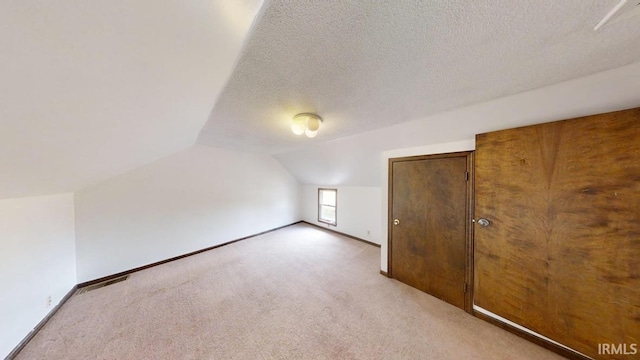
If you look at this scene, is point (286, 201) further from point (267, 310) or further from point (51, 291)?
point (51, 291)

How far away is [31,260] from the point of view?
1.64 metres

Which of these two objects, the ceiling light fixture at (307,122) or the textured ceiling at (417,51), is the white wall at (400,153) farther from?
the ceiling light fixture at (307,122)

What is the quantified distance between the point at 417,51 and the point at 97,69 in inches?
59.4

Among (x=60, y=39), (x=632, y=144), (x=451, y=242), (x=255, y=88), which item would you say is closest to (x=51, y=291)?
(x=60, y=39)

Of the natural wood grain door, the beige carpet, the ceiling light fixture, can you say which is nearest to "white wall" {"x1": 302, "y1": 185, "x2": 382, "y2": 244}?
the beige carpet

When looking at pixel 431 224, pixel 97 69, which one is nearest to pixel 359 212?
pixel 431 224

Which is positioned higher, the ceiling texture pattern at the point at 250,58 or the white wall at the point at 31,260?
the ceiling texture pattern at the point at 250,58

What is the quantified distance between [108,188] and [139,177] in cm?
35

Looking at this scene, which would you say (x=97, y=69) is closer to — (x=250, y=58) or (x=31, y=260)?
(x=250, y=58)

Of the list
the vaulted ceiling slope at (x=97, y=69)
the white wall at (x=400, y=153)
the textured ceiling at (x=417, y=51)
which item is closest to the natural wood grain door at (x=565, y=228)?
the white wall at (x=400, y=153)

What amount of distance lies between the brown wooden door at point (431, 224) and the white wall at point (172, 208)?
10.1ft

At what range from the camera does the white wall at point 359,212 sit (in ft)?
12.3

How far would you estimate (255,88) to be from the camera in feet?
4.38

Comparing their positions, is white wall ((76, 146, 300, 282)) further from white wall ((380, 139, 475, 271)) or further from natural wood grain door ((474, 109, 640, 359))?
natural wood grain door ((474, 109, 640, 359))
